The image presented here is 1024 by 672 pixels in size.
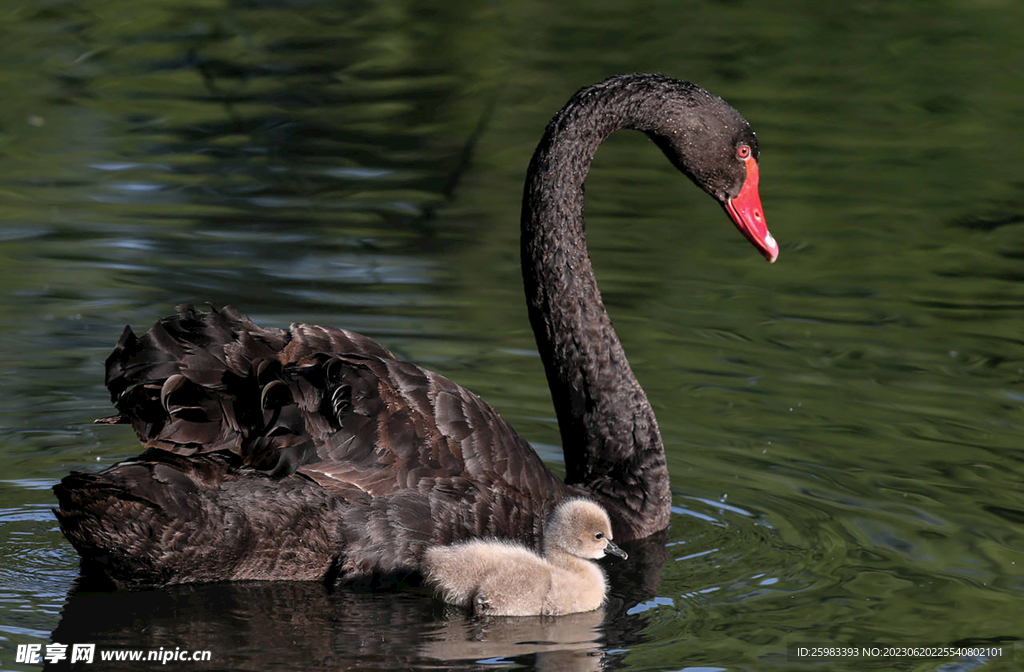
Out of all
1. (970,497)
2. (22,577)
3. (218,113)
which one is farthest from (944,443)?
(218,113)

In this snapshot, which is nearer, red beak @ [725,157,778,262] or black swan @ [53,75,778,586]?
black swan @ [53,75,778,586]

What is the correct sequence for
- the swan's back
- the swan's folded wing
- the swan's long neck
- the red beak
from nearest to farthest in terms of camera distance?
the swan's back < the swan's folded wing < the swan's long neck < the red beak

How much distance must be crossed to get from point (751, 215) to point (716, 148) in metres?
0.35

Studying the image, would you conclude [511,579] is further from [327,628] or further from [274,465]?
[274,465]

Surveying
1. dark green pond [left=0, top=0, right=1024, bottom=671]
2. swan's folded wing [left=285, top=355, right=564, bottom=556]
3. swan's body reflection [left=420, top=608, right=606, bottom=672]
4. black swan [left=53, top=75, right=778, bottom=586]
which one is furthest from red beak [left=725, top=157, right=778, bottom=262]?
swan's body reflection [left=420, top=608, right=606, bottom=672]

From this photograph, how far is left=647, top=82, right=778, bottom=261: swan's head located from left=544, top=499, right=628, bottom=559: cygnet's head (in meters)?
1.79

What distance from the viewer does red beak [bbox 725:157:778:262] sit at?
6699 millimetres

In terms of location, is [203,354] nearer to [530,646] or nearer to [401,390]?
[401,390]

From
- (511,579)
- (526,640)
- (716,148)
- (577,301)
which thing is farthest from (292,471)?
(716,148)

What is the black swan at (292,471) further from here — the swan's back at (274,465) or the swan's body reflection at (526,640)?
the swan's body reflection at (526,640)

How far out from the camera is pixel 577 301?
646cm

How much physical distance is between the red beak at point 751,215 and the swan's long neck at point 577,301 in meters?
0.49

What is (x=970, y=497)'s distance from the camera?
615 centimetres

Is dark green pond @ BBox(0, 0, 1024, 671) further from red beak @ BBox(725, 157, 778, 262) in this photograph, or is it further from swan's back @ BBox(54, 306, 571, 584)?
red beak @ BBox(725, 157, 778, 262)
